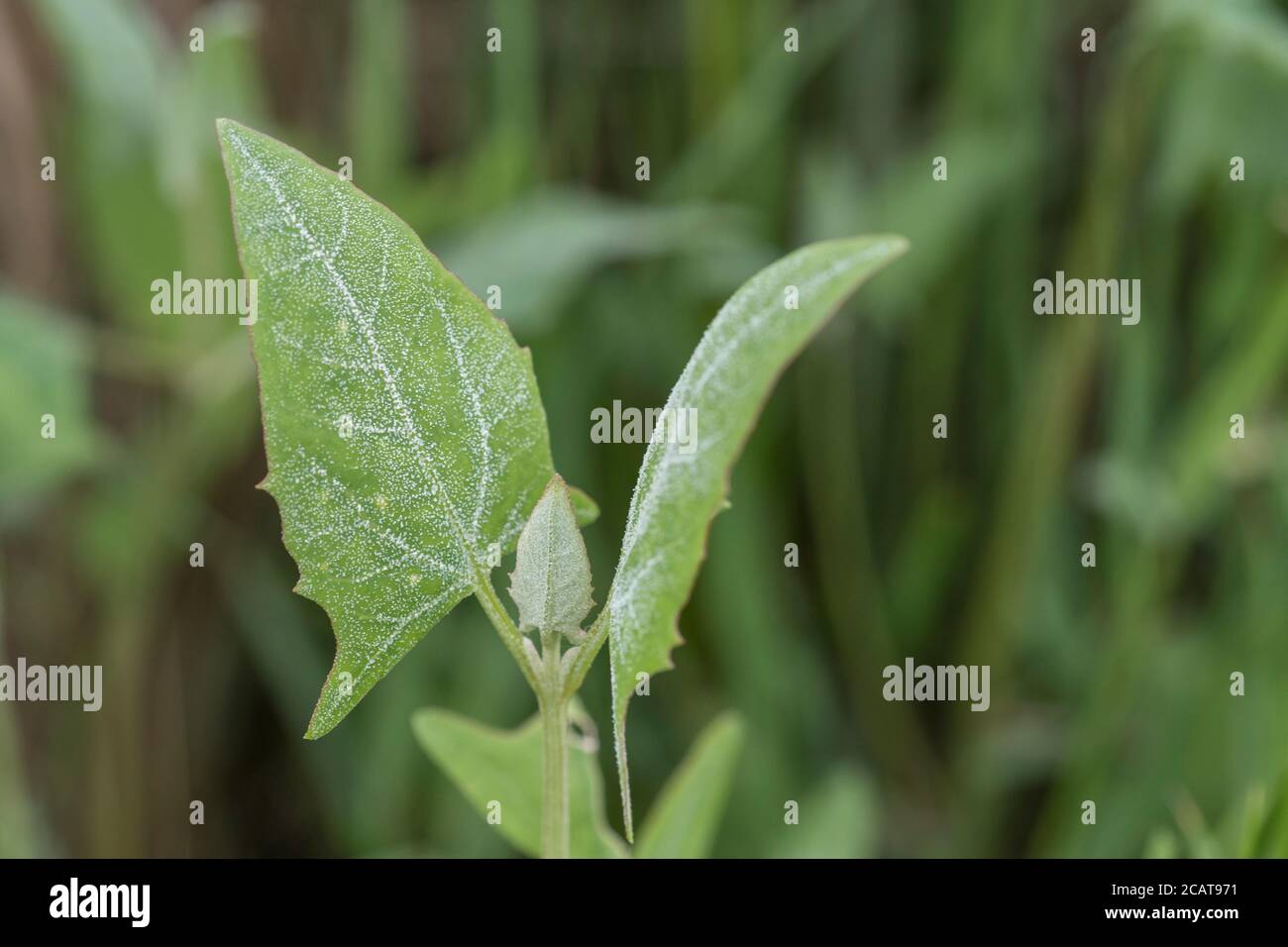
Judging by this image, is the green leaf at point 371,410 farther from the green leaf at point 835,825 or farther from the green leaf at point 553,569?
the green leaf at point 835,825

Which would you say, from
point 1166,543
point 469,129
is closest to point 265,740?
point 469,129

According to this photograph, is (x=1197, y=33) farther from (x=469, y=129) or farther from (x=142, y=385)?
(x=142, y=385)

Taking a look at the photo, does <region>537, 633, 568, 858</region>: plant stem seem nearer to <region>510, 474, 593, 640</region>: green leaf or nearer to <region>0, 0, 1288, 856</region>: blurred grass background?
<region>510, 474, 593, 640</region>: green leaf

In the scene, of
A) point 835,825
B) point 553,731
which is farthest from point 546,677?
point 835,825

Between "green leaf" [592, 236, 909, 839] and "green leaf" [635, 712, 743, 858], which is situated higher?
"green leaf" [592, 236, 909, 839]

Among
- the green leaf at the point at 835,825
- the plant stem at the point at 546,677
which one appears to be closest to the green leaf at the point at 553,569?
the plant stem at the point at 546,677

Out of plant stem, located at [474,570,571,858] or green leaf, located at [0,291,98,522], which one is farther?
green leaf, located at [0,291,98,522]

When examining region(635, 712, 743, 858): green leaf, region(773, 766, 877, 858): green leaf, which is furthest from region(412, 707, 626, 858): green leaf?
region(773, 766, 877, 858): green leaf
